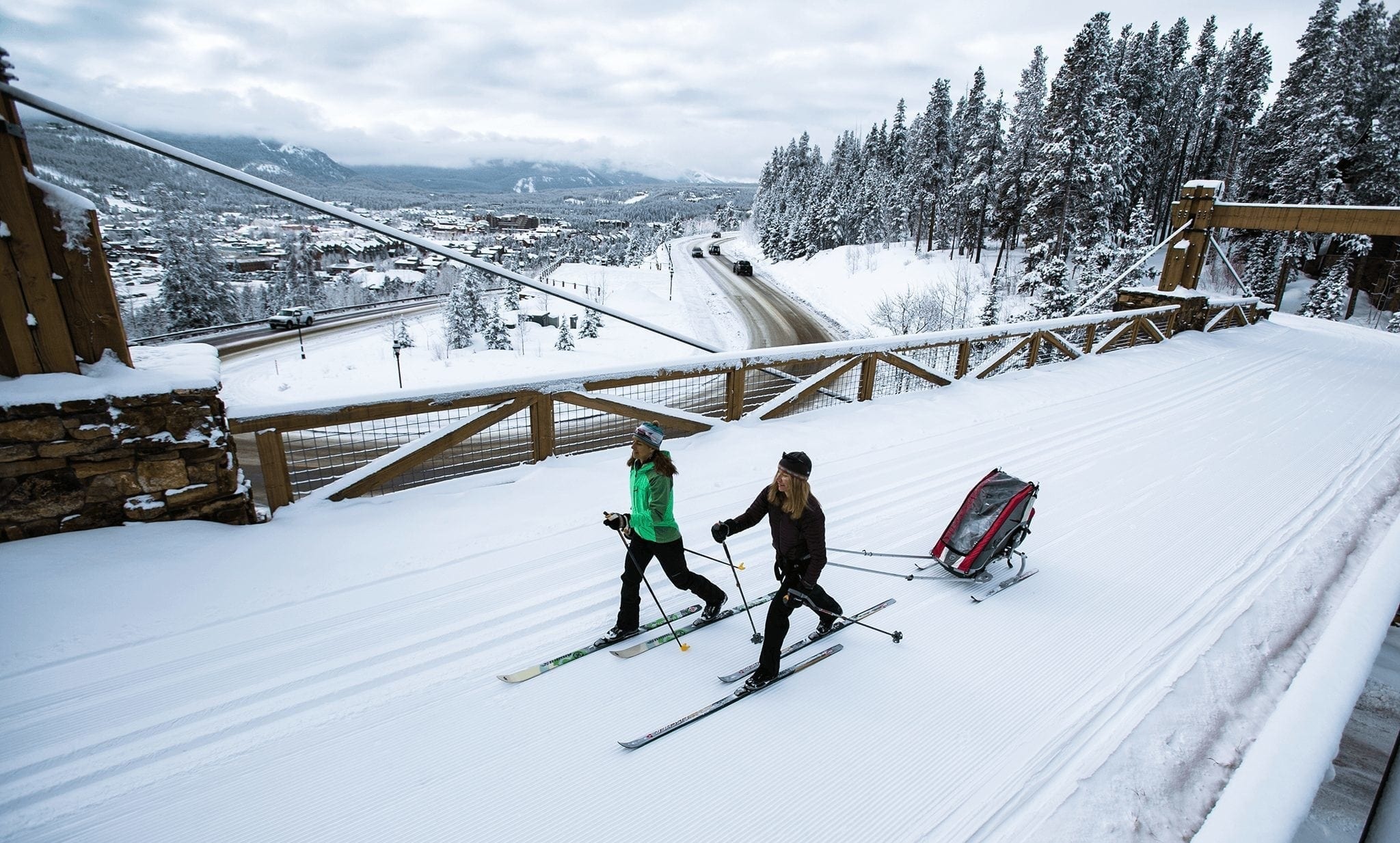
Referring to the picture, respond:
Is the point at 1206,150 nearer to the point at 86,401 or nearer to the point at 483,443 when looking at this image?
the point at 483,443

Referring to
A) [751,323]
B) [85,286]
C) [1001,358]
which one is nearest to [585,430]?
[85,286]

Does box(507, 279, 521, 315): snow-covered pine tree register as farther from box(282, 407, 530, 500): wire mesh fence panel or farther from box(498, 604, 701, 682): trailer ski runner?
box(498, 604, 701, 682): trailer ski runner

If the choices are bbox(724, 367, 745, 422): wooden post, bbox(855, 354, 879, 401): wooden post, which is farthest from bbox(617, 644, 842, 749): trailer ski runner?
bbox(855, 354, 879, 401): wooden post

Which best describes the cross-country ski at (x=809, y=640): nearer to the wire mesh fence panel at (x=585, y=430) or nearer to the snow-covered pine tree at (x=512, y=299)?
the wire mesh fence panel at (x=585, y=430)

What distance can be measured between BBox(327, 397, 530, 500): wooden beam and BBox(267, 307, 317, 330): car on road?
35.2m

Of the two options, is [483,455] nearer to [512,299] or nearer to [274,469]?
[274,469]

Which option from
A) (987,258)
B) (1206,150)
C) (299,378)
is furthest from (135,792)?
(1206,150)

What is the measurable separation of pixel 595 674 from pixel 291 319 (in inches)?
1576

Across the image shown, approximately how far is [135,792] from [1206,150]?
2301 inches

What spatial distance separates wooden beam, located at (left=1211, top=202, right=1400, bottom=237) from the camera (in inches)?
478

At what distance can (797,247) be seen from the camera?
224 feet

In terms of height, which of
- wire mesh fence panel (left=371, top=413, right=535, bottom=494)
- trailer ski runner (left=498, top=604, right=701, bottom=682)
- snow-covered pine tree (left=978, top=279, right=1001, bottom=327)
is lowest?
snow-covered pine tree (left=978, top=279, right=1001, bottom=327)

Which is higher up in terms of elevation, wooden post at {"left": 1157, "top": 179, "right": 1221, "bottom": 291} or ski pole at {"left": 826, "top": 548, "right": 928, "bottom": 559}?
wooden post at {"left": 1157, "top": 179, "right": 1221, "bottom": 291}

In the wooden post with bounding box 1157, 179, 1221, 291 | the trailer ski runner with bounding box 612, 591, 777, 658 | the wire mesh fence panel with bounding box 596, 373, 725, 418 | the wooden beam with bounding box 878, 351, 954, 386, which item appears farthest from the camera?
the wooden post with bounding box 1157, 179, 1221, 291
